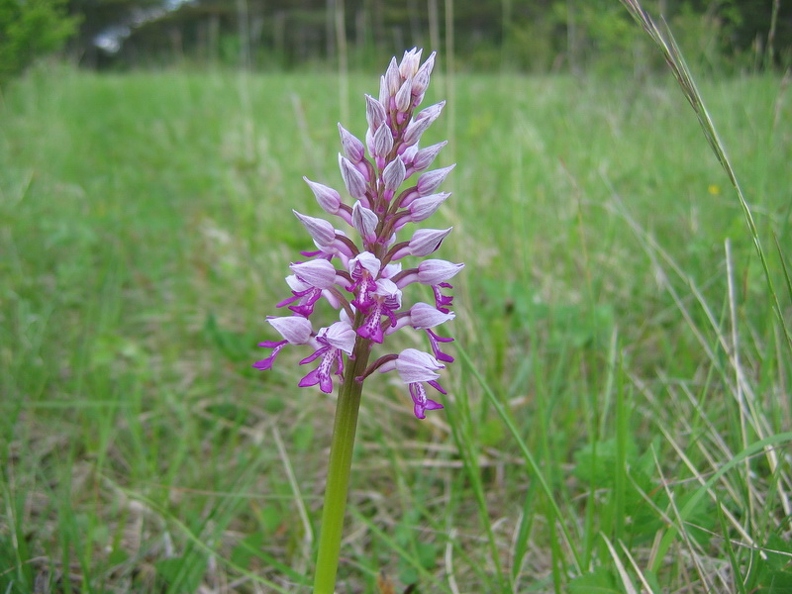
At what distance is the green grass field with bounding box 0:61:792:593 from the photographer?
159 cm

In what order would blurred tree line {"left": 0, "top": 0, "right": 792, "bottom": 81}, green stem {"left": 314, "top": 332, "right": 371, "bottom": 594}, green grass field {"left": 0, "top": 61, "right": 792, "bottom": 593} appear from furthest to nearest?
blurred tree line {"left": 0, "top": 0, "right": 792, "bottom": 81} < green grass field {"left": 0, "top": 61, "right": 792, "bottom": 593} < green stem {"left": 314, "top": 332, "right": 371, "bottom": 594}

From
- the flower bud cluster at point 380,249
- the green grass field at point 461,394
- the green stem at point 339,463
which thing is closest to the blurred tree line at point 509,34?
the green grass field at point 461,394

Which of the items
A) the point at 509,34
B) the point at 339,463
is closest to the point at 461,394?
the point at 339,463

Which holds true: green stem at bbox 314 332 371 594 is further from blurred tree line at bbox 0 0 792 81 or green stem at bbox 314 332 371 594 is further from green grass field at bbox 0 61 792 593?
blurred tree line at bbox 0 0 792 81

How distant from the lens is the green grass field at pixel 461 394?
159cm

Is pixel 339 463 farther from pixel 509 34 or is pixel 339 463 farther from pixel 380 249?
pixel 509 34

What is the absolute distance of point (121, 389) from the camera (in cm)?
245

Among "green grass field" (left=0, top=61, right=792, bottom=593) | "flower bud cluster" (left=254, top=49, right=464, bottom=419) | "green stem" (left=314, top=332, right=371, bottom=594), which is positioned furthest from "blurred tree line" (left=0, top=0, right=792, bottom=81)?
"green stem" (left=314, top=332, right=371, bottom=594)

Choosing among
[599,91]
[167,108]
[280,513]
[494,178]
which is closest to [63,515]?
[280,513]

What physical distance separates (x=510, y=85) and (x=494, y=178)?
18.2 feet

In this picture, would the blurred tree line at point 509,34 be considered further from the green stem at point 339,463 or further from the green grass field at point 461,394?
the green stem at point 339,463

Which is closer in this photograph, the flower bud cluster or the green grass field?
the flower bud cluster

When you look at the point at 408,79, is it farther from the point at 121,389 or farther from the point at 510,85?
the point at 510,85

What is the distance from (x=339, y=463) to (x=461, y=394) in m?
0.86
